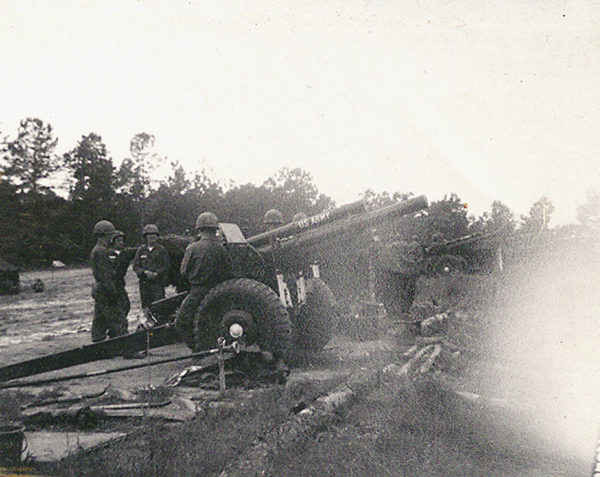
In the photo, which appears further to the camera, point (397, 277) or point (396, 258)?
point (397, 277)

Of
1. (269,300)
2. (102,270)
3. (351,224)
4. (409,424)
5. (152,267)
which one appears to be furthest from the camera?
(152,267)

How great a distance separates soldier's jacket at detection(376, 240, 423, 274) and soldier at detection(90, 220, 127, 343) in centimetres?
483

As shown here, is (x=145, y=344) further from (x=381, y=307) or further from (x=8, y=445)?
(x=381, y=307)

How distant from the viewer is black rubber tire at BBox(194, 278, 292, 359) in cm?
655

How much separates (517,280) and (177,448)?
32.8 feet

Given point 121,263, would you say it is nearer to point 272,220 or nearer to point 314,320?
point 272,220

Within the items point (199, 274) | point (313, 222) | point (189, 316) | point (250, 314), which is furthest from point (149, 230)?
point (250, 314)

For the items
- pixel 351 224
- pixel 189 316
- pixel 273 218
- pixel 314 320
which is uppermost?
pixel 273 218

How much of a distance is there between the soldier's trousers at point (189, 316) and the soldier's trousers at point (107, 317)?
2.26m

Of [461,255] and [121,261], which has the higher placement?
[461,255]

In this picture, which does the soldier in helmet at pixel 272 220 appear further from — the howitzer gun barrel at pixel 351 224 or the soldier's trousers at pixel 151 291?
the soldier's trousers at pixel 151 291

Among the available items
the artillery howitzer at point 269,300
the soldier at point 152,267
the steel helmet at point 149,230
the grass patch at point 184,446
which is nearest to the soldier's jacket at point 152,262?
the soldier at point 152,267

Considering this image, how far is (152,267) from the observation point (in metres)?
9.53

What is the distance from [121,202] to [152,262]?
4.82 meters
